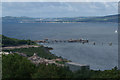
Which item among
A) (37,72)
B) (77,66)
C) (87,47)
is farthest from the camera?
(87,47)

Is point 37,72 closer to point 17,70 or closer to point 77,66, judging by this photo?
point 17,70

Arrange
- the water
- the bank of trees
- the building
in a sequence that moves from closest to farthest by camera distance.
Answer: the bank of trees → the building → the water

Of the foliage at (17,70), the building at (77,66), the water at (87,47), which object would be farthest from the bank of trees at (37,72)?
the water at (87,47)

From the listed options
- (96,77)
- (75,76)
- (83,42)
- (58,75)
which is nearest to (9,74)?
(58,75)

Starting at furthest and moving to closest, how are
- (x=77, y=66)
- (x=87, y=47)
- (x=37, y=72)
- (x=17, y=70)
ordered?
(x=87, y=47) → (x=17, y=70) → (x=77, y=66) → (x=37, y=72)

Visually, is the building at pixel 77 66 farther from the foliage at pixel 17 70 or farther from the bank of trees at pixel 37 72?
the foliage at pixel 17 70

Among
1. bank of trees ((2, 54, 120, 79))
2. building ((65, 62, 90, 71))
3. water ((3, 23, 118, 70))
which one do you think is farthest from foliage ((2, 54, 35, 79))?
water ((3, 23, 118, 70))

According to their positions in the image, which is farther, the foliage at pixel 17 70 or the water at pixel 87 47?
the water at pixel 87 47

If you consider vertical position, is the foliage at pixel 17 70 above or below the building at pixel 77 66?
below

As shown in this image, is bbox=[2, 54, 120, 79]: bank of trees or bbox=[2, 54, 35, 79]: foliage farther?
bbox=[2, 54, 35, 79]: foliage

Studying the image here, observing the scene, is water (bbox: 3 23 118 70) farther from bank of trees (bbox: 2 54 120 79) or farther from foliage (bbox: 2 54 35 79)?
foliage (bbox: 2 54 35 79)

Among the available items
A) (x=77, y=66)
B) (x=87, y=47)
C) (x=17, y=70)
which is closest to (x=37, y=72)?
(x=17, y=70)
